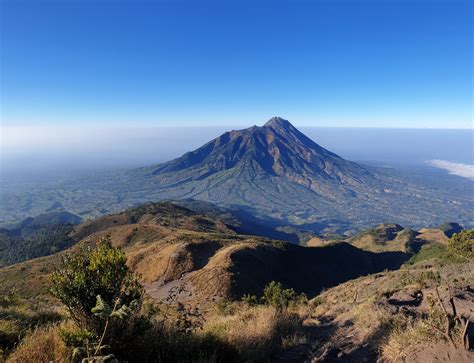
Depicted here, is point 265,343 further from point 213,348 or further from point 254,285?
point 254,285

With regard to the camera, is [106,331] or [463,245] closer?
[106,331]

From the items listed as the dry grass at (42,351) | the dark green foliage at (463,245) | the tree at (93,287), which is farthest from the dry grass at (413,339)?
the dark green foliage at (463,245)

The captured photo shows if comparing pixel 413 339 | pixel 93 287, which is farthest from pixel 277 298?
pixel 93 287

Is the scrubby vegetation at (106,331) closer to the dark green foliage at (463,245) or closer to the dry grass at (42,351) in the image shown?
the dry grass at (42,351)

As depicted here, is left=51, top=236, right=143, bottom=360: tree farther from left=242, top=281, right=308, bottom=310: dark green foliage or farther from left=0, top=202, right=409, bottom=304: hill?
left=0, top=202, right=409, bottom=304: hill

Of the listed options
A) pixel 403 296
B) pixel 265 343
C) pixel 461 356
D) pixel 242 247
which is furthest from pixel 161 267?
pixel 461 356

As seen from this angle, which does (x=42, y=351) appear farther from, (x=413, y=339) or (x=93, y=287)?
(x=413, y=339)

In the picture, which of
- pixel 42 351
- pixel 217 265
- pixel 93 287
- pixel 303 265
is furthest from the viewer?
pixel 303 265

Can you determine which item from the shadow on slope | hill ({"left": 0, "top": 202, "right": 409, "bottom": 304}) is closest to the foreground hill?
hill ({"left": 0, "top": 202, "right": 409, "bottom": 304})
